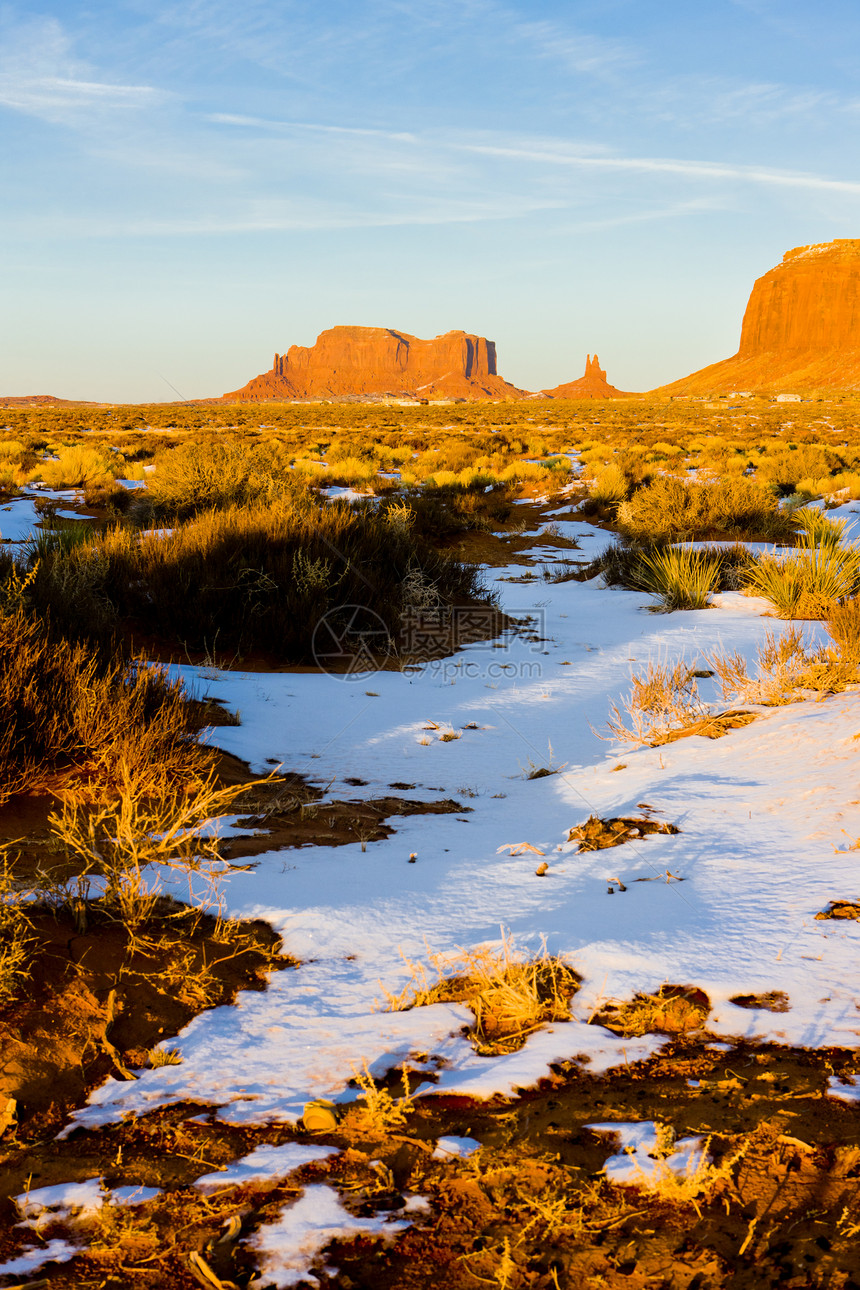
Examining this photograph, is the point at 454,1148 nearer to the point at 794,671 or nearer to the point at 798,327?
the point at 794,671

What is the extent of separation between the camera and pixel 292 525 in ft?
28.3

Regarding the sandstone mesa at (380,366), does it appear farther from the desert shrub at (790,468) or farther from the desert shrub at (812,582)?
the desert shrub at (812,582)

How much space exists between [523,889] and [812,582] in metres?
6.04

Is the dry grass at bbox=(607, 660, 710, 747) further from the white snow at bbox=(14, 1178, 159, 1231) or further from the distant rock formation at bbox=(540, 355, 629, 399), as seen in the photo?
the distant rock formation at bbox=(540, 355, 629, 399)

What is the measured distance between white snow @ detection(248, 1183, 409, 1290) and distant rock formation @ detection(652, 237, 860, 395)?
341 ft

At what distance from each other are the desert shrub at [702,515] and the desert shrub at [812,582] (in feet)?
11.9

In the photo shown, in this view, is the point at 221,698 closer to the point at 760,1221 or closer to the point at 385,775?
the point at 385,775

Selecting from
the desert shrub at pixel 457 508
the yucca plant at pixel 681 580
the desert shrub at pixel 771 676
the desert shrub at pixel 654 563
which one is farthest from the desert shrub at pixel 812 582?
the desert shrub at pixel 457 508

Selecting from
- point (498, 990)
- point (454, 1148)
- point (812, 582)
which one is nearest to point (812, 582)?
point (812, 582)

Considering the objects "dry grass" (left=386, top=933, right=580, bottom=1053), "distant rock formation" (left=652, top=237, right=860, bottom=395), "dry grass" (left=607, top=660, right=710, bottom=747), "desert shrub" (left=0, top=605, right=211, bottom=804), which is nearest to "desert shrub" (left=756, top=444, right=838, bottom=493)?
"dry grass" (left=607, top=660, right=710, bottom=747)

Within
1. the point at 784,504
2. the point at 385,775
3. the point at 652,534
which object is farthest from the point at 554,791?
the point at 784,504

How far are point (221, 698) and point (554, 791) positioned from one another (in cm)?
259

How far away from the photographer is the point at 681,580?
8969 mm

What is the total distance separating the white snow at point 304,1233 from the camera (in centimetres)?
144
